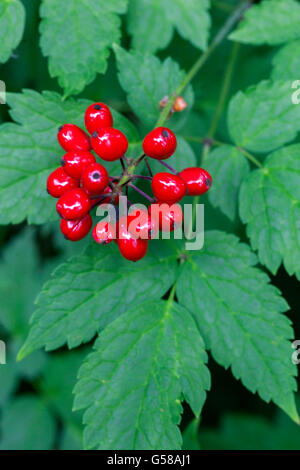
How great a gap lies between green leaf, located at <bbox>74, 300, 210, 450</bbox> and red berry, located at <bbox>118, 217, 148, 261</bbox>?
40 cm

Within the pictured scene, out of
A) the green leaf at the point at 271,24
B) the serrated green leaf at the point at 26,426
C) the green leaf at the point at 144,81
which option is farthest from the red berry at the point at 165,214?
the serrated green leaf at the point at 26,426

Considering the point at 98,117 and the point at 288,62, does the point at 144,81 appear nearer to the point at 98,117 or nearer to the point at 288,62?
the point at 98,117

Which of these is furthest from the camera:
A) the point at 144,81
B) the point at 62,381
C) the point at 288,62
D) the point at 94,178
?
the point at 62,381

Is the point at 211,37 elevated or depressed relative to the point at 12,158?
elevated

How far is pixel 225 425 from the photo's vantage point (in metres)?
3.59

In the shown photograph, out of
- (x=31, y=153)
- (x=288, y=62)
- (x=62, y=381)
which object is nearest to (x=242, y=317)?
(x=31, y=153)

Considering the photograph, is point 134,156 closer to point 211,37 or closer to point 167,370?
point 167,370

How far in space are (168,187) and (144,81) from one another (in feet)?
2.82

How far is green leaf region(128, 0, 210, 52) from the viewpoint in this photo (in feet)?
9.07

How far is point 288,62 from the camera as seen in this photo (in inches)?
107

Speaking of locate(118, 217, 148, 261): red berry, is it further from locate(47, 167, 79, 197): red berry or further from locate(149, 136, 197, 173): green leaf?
locate(149, 136, 197, 173): green leaf
